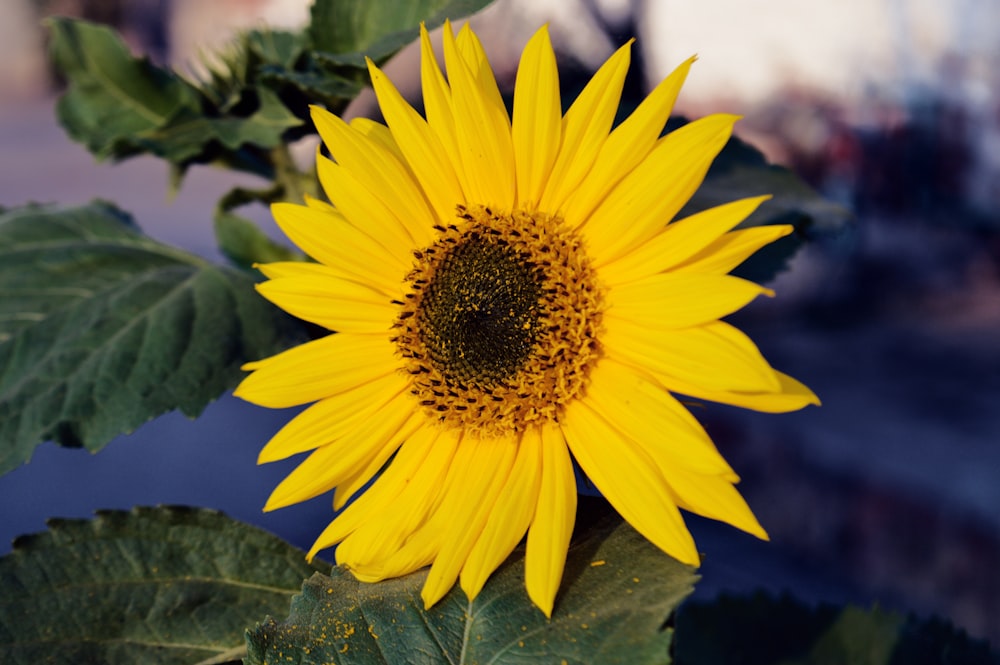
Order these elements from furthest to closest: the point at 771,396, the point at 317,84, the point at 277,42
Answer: the point at 277,42 → the point at 317,84 → the point at 771,396

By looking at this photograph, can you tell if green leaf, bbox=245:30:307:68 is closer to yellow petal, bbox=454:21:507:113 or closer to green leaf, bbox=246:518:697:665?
yellow petal, bbox=454:21:507:113

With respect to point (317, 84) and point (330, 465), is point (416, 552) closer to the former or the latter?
point (330, 465)

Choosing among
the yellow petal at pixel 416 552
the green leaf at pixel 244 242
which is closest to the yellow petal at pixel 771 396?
the yellow petal at pixel 416 552

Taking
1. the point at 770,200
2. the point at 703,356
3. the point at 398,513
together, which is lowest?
the point at 398,513

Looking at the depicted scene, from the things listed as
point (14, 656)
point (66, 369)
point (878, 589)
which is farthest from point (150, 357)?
point (878, 589)

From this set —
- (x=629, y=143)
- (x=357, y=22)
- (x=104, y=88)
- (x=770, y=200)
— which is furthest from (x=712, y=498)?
(x=104, y=88)

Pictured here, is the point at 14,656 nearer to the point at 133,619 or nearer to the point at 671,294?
the point at 133,619
